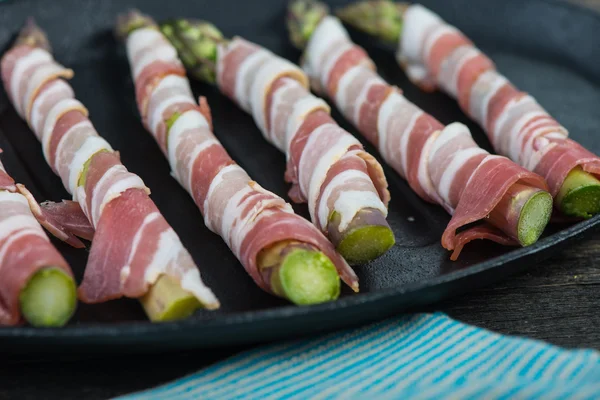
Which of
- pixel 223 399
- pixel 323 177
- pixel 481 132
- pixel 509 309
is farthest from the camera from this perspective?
pixel 481 132

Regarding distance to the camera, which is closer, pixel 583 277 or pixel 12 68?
pixel 583 277

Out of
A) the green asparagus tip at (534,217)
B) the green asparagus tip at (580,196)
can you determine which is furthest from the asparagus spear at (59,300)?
the green asparagus tip at (580,196)

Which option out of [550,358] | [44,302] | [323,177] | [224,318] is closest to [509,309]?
[550,358]

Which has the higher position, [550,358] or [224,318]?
[550,358]

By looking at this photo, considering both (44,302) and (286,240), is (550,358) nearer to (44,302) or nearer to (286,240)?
(286,240)

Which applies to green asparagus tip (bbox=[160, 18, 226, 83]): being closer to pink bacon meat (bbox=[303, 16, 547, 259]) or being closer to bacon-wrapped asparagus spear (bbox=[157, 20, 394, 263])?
bacon-wrapped asparagus spear (bbox=[157, 20, 394, 263])

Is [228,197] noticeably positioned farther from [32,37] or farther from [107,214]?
[32,37]

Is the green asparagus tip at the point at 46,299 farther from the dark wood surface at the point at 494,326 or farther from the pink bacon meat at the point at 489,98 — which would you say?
the pink bacon meat at the point at 489,98
